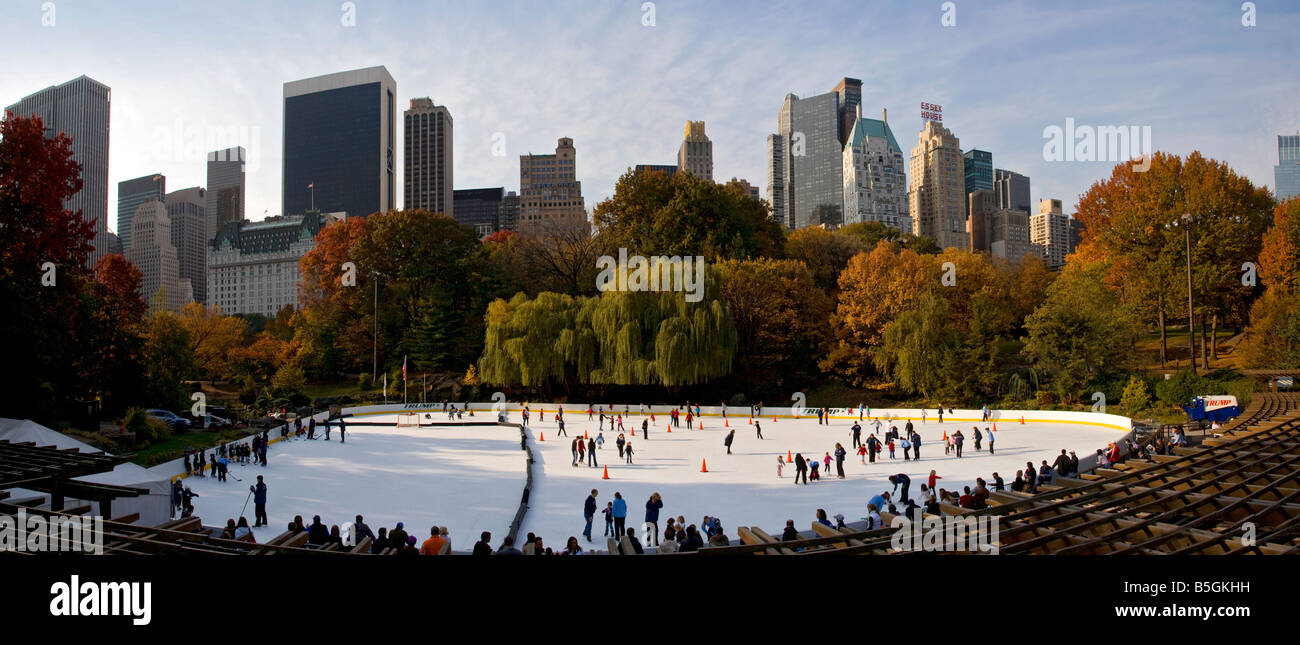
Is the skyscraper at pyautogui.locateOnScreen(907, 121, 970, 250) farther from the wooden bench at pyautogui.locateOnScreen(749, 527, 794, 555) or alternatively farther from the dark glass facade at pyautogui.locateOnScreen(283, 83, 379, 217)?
the wooden bench at pyautogui.locateOnScreen(749, 527, 794, 555)

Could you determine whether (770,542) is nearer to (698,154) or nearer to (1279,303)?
(1279,303)

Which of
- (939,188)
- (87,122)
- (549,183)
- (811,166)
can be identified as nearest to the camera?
(87,122)

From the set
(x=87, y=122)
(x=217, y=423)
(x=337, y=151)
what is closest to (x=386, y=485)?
(x=217, y=423)

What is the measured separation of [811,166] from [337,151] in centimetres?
12779

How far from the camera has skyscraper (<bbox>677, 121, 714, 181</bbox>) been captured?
546ft

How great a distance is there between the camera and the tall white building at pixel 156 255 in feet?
529

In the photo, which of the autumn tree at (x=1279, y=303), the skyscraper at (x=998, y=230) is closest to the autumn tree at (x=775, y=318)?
the autumn tree at (x=1279, y=303)

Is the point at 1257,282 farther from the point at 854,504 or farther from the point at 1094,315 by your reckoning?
the point at 854,504

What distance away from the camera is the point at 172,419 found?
2767 centimetres

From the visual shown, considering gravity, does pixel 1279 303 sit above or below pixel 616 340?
above

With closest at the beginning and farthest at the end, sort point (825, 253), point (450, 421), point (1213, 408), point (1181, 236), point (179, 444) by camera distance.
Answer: point (179, 444) → point (1213, 408) → point (450, 421) → point (1181, 236) → point (825, 253)
